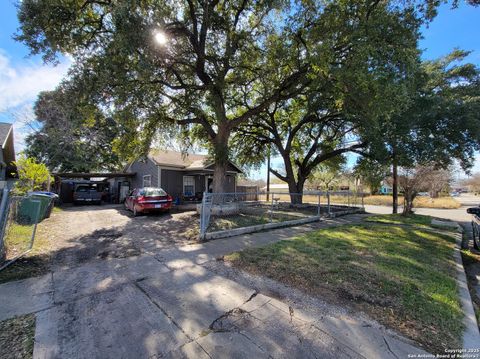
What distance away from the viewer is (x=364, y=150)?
15641 mm

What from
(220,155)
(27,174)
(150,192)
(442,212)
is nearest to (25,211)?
(27,174)

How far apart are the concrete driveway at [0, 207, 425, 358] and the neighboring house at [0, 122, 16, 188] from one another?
1059 centimetres

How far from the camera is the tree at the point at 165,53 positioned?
7496 mm

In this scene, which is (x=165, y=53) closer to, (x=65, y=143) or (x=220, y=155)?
(x=220, y=155)

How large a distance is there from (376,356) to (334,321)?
639 mm

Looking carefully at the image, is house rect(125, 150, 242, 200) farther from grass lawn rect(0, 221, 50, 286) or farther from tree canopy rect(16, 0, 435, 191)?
grass lawn rect(0, 221, 50, 286)

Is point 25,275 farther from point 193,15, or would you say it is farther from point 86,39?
point 193,15

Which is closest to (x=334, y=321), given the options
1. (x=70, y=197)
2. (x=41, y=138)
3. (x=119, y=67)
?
(x=119, y=67)

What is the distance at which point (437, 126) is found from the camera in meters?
12.0

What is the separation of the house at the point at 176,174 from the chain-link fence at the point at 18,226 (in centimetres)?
1018

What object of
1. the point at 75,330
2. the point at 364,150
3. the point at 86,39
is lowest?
the point at 75,330

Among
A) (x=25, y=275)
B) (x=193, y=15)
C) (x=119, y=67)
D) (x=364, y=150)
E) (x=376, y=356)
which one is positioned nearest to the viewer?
(x=376, y=356)

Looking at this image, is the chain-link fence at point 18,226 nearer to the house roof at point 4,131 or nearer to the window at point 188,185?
the house roof at point 4,131

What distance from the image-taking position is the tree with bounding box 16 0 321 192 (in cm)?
750
